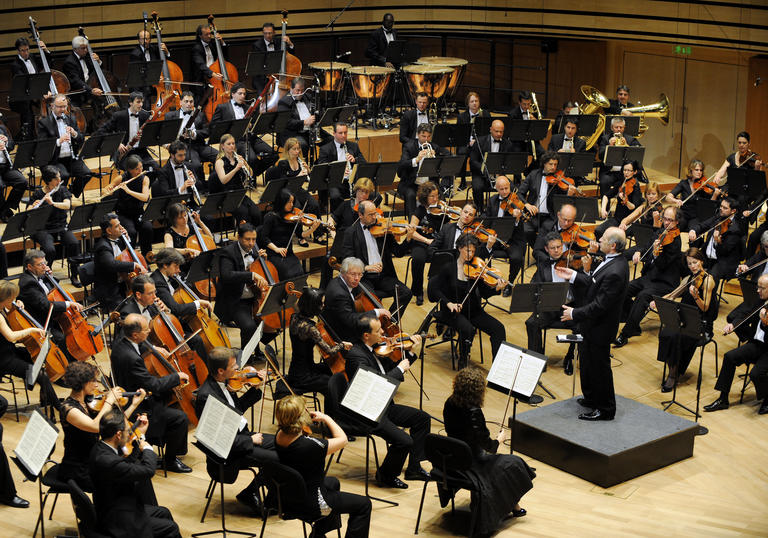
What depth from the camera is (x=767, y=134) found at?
12992 mm

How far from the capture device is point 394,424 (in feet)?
21.3

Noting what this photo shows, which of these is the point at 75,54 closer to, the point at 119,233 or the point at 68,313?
the point at 119,233

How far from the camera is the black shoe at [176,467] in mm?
6480

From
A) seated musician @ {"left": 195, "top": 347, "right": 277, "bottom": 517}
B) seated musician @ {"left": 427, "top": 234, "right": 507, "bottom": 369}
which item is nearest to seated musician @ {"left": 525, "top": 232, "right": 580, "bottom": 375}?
seated musician @ {"left": 427, "top": 234, "right": 507, "bottom": 369}

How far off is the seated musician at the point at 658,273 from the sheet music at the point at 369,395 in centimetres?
368

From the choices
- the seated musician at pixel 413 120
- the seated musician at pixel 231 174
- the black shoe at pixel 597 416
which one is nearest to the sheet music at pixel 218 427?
the black shoe at pixel 597 416

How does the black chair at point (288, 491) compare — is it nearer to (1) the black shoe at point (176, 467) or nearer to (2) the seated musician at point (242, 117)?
(1) the black shoe at point (176, 467)

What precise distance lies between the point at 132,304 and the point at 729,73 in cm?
974

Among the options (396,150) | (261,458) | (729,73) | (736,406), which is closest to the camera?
(261,458)

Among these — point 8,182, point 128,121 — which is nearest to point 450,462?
point 8,182

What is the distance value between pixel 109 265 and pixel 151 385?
6.21 ft

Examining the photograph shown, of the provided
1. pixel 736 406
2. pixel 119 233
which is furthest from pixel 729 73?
pixel 119 233

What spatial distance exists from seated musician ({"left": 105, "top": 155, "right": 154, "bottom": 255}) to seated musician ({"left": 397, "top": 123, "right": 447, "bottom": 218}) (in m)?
2.67

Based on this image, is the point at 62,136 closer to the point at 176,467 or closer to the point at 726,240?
the point at 176,467
